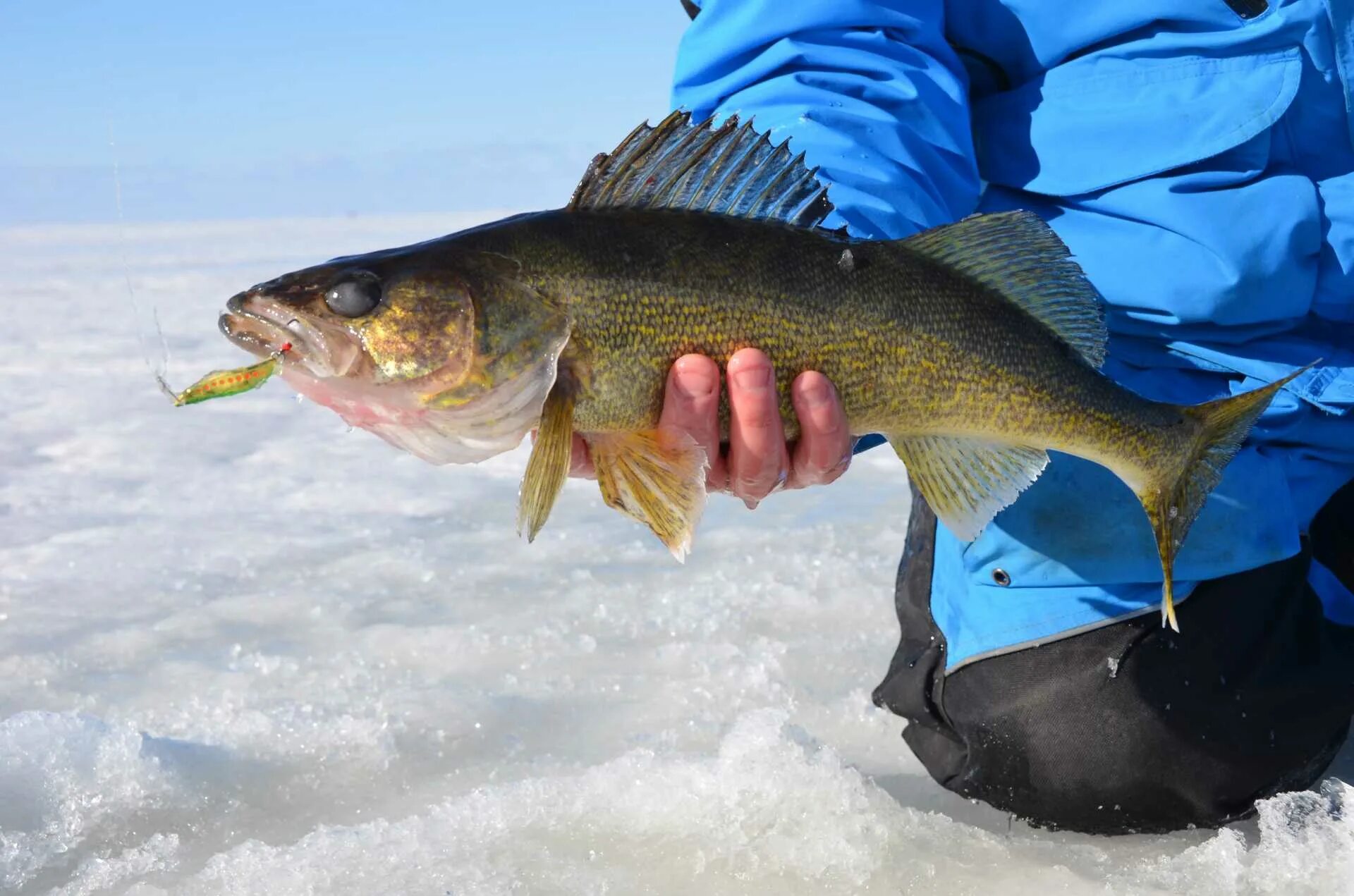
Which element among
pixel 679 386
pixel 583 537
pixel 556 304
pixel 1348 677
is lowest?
pixel 583 537

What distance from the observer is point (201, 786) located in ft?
7.48

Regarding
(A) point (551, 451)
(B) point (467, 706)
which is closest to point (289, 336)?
(A) point (551, 451)

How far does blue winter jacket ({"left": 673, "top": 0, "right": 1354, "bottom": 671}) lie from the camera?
2207mm

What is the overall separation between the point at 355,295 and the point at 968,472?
1008 mm

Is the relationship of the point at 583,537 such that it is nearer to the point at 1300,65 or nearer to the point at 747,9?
the point at 747,9

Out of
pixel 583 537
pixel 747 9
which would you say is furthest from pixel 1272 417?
pixel 583 537

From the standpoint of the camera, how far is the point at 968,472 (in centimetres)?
194

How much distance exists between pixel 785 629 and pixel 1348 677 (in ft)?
4.21

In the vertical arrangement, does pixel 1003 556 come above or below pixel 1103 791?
above

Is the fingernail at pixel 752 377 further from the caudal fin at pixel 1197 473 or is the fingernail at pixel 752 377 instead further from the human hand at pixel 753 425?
the caudal fin at pixel 1197 473

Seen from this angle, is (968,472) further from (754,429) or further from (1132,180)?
(1132,180)

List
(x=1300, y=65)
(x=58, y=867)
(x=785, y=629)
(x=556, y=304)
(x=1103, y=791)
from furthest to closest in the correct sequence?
(x=785, y=629) < (x=1103, y=791) < (x=1300, y=65) < (x=58, y=867) < (x=556, y=304)

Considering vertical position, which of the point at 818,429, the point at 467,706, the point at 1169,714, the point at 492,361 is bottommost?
the point at 467,706

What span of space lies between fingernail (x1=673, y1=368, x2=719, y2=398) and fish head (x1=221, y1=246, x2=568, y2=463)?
0.58ft
